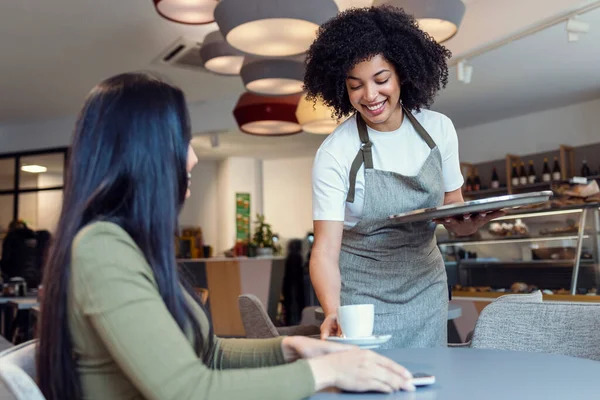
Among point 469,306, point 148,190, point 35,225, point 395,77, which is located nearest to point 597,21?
point 469,306

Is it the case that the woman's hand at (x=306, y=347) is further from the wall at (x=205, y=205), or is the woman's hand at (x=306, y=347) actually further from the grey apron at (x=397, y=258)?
the wall at (x=205, y=205)

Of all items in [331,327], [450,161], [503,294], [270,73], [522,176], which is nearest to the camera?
[331,327]

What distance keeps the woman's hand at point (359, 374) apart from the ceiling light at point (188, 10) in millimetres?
3359

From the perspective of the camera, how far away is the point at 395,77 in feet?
5.82

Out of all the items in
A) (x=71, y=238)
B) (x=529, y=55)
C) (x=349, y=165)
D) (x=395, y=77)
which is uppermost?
(x=529, y=55)

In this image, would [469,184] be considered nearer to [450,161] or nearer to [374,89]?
[450,161]

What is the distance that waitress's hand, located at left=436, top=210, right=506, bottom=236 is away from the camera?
1.57 m

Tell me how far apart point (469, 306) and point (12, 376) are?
3680 millimetres

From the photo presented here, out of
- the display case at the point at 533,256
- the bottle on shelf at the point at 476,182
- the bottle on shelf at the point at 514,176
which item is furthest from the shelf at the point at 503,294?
the bottle on shelf at the point at 476,182

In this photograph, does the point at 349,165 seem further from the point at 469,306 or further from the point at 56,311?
the point at 469,306

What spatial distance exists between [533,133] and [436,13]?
16.4ft

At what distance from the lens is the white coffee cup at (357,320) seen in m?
1.12

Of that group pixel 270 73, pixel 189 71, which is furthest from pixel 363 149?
pixel 189 71

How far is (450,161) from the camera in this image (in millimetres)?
1870
